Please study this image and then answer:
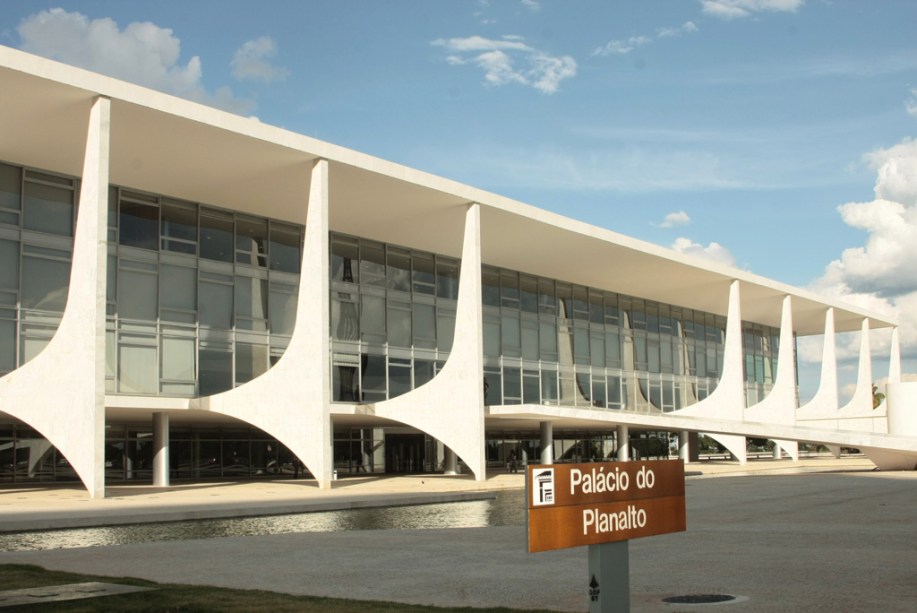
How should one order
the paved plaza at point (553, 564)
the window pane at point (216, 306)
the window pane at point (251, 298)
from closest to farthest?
the paved plaza at point (553, 564)
the window pane at point (216, 306)
the window pane at point (251, 298)

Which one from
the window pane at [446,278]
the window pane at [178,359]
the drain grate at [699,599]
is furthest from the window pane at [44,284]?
the drain grate at [699,599]

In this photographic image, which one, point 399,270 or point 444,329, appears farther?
point 444,329

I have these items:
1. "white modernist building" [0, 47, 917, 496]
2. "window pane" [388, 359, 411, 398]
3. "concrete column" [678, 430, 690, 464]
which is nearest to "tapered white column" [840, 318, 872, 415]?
"concrete column" [678, 430, 690, 464]

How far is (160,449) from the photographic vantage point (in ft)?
99.7

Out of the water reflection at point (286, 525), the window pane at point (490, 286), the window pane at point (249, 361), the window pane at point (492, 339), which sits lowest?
the water reflection at point (286, 525)

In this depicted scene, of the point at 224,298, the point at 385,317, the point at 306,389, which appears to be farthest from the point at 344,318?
the point at 306,389

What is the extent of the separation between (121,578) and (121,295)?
22.2 m

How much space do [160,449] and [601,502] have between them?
26.9m

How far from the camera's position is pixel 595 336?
4975 centimetres

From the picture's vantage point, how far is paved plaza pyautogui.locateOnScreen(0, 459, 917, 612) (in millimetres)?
8492

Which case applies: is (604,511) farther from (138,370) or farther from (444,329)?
(444,329)

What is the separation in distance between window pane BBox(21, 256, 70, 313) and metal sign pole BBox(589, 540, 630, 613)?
26.0 metres

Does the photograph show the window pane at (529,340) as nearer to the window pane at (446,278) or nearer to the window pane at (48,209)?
the window pane at (446,278)

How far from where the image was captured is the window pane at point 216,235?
3278cm
